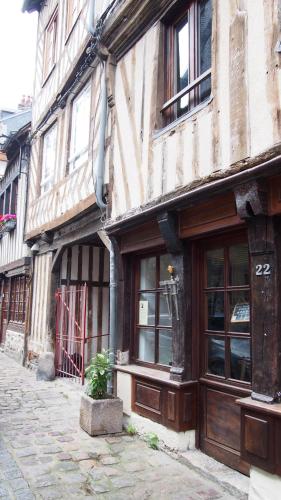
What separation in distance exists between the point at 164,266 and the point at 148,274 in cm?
33

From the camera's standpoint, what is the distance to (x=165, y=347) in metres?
4.38

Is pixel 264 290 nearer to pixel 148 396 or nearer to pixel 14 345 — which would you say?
pixel 148 396

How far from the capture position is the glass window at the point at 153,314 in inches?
173

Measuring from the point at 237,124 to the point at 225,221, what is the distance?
75 centimetres

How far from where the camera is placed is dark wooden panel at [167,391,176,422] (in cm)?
382

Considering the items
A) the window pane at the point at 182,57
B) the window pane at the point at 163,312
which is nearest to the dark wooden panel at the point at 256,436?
the window pane at the point at 163,312

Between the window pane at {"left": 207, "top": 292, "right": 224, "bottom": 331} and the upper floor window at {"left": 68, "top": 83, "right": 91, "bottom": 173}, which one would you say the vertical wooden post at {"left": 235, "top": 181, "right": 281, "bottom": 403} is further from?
the upper floor window at {"left": 68, "top": 83, "right": 91, "bottom": 173}

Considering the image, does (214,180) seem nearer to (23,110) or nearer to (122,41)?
(122,41)

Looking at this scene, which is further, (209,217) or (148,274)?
(148,274)

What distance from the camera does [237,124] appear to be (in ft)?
10.8

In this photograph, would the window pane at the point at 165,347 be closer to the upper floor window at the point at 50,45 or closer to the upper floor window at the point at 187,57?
the upper floor window at the point at 187,57

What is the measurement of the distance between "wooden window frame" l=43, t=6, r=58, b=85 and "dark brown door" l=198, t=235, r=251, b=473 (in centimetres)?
633

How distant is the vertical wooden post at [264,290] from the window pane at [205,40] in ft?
4.22

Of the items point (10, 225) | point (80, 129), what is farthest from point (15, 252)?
point (80, 129)
